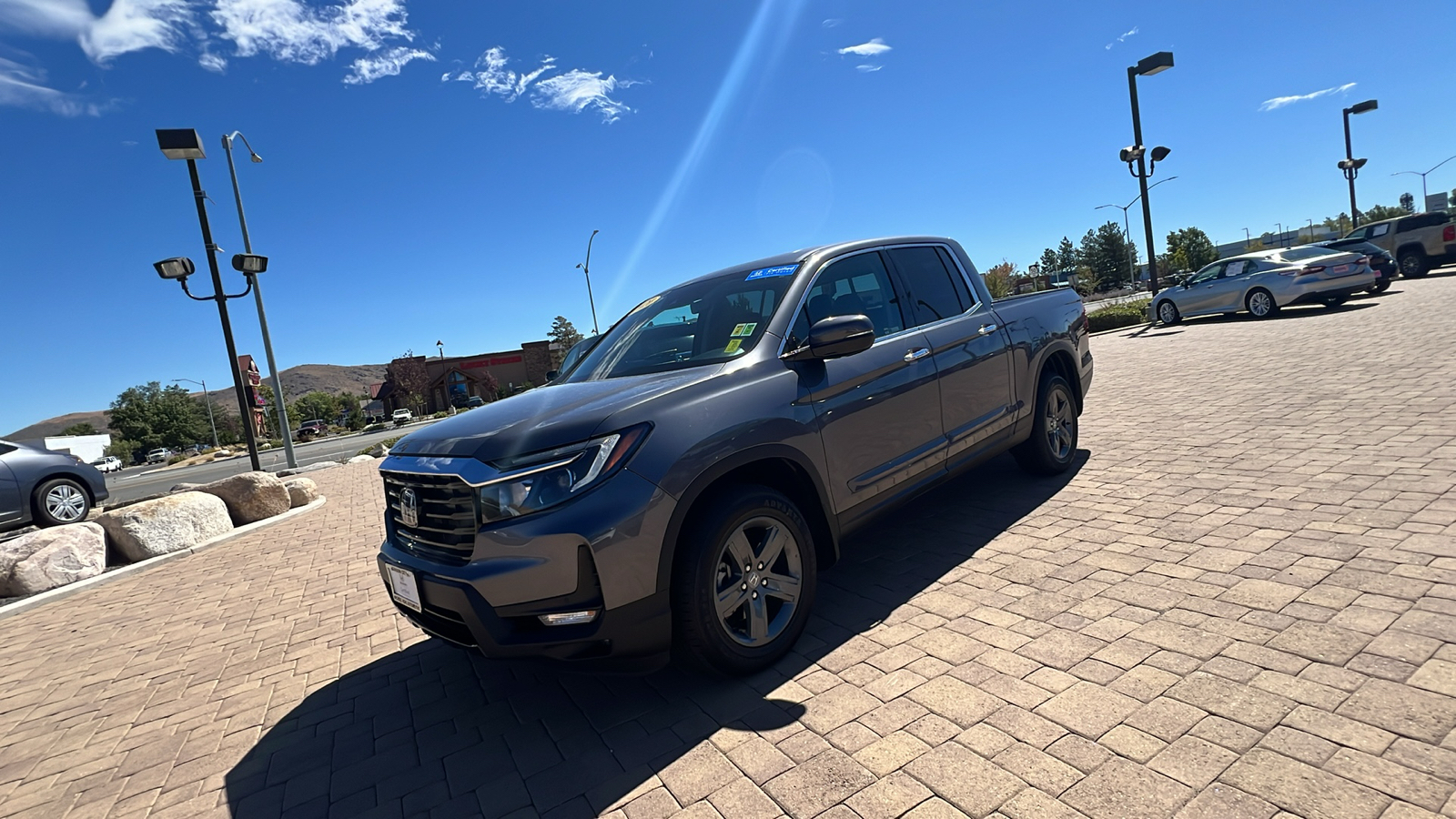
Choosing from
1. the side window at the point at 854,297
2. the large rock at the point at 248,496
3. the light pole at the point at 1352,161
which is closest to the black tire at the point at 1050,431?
the side window at the point at 854,297

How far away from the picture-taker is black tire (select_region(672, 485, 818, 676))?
109 inches

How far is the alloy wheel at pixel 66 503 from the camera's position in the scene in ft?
29.5

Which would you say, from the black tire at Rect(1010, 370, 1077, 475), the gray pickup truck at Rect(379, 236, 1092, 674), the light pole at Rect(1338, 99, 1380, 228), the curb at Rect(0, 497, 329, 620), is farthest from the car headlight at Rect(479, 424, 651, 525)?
the light pole at Rect(1338, 99, 1380, 228)

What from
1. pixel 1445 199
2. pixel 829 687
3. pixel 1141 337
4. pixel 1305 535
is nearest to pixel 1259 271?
pixel 1141 337

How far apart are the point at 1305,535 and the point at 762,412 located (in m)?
2.93

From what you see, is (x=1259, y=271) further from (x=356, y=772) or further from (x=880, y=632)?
(x=356, y=772)

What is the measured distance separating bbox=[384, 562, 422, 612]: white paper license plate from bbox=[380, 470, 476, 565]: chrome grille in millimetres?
95

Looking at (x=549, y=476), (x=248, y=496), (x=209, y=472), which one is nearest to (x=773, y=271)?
(x=549, y=476)

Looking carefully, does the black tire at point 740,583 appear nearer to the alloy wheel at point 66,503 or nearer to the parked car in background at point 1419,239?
the alloy wheel at point 66,503

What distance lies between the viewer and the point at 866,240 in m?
4.29

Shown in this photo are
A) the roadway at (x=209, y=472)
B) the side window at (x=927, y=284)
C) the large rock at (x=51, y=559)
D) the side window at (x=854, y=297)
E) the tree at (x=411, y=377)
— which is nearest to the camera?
the side window at (x=854, y=297)

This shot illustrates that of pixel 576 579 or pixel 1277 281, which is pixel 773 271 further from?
pixel 1277 281

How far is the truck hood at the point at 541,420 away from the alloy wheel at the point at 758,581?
72cm

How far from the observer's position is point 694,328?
3879 mm
